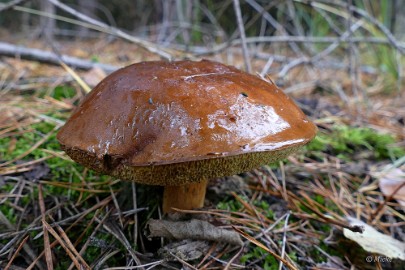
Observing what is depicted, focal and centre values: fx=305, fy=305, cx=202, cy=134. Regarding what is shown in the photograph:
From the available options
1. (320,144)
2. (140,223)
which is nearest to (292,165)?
(320,144)

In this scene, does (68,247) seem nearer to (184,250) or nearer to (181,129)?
(184,250)

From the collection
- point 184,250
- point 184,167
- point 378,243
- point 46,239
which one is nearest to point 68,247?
point 46,239

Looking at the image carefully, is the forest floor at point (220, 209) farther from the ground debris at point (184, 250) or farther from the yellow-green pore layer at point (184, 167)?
the yellow-green pore layer at point (184, 167)

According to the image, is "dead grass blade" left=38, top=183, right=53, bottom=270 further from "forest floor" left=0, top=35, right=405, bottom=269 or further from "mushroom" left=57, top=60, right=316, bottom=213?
"mushroom" left=57, top=60, right=316, bottom=213

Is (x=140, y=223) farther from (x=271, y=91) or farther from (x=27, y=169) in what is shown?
(x=271, y=91)

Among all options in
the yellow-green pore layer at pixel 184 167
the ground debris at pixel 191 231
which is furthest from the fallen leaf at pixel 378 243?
the yellow-green pore layer at pixel 184 167

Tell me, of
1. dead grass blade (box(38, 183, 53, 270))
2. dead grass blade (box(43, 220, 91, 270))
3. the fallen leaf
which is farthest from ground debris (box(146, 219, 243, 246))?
the fallen leaf
